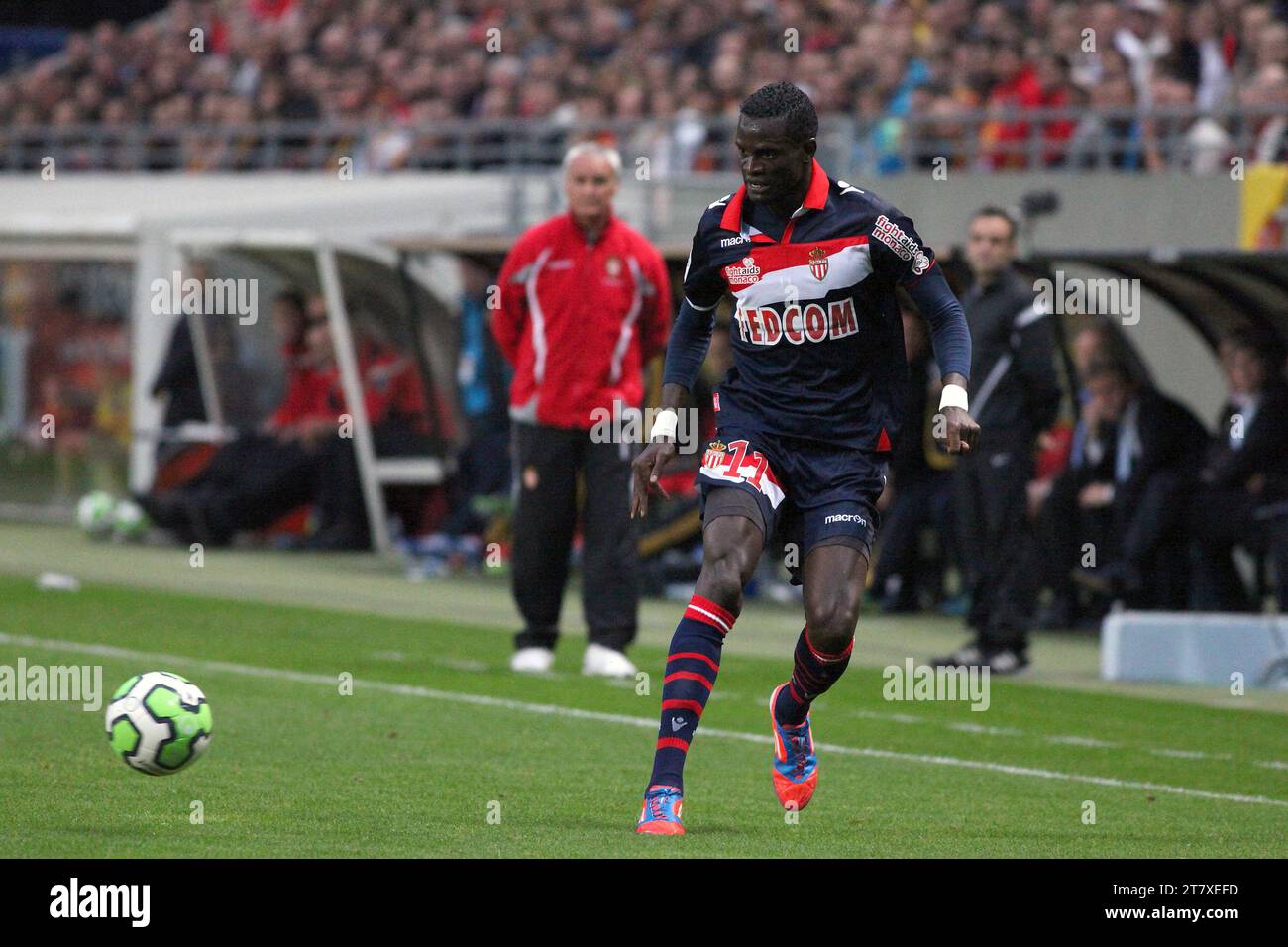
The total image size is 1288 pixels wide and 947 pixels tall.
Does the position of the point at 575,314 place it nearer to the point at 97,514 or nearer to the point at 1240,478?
the point at 1240,478

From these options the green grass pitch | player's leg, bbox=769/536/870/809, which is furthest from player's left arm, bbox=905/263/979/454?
the green grass pitch

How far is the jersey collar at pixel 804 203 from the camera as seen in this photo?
7410 mm

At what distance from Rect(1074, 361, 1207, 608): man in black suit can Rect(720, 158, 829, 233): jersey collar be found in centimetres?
758

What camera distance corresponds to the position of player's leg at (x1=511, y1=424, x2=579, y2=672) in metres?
11.5

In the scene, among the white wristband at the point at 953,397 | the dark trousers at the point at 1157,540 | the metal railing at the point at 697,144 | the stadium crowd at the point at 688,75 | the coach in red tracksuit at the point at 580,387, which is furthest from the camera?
the stadium crowd at the point at 688,75

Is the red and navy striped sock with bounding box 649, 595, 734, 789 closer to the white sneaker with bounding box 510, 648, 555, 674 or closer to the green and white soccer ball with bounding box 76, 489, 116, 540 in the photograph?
the white sneaker with bounding box 510, 648, 555, 674

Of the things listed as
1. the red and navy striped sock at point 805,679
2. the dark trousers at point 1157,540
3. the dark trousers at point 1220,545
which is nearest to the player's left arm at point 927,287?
the red and navy striped sock at point 805,679

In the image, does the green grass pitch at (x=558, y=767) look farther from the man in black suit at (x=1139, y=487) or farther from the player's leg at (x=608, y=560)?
the man in black suit at (x=1139, y=487)

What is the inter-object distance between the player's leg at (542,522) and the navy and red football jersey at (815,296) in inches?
159

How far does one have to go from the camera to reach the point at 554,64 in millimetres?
23938

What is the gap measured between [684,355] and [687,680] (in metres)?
1.18

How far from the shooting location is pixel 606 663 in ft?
38.0
